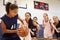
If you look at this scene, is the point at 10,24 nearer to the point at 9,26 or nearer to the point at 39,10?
the point at 9,26

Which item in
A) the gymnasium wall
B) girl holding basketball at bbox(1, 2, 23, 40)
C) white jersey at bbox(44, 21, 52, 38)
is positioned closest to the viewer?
girl holding basketball at bbox(1, 2, 23, 40)

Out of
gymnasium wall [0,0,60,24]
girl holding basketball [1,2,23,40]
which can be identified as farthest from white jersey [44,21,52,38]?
girl holding basketball [1,2,23,40]

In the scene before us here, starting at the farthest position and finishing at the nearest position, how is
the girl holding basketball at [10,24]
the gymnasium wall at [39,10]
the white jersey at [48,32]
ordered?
the gymnasium wall at [39,10], the white jersey at [48,32], the girl holding basketball at [10,24]

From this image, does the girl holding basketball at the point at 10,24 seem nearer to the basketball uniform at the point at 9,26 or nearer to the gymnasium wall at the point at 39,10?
the basketball uniform at the point at 9,26

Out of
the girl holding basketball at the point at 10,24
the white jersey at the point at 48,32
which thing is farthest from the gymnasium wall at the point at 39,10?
the girl holding basketball at the point at 10,24

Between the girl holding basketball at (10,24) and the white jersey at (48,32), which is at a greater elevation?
the girl holding basketball at (10,24)

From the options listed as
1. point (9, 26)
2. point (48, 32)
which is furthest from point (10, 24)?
point (48, 32)

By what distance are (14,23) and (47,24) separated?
12.4 feet

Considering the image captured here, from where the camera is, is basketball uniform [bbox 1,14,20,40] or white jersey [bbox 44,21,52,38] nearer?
basketball uniform [bbox 1,14,20,40]

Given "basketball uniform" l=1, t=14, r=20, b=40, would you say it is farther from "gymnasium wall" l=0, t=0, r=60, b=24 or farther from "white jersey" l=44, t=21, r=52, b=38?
"gymnasium wall" l=0, t=0, r=60, b=24

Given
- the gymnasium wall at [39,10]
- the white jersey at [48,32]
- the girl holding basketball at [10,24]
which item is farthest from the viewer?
the gymnasium wall at [39,10]

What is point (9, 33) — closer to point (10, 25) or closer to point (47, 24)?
point (10, 25)

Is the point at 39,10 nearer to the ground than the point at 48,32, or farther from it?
farther from it

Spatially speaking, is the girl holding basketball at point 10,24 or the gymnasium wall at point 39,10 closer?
the girl holding basketball at point 10,24
